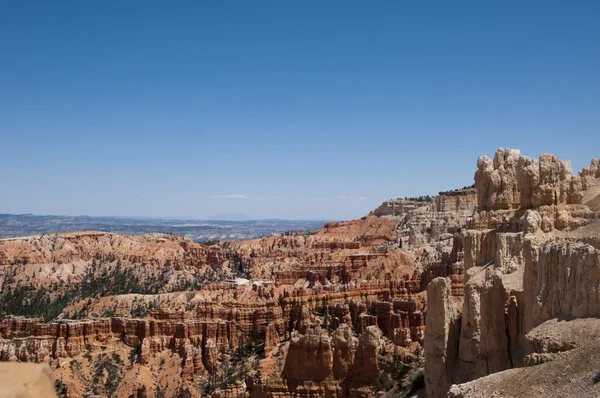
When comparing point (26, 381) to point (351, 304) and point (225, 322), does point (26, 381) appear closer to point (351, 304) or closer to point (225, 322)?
point (225, 322)

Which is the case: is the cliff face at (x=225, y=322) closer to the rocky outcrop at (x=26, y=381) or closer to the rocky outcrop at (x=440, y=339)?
the rocky outcrop at (x=26, y=381)

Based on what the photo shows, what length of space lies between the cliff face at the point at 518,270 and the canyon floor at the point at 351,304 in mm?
70

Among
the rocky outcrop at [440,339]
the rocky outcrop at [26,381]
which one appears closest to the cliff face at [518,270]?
the rocky outcrop at [440,339]

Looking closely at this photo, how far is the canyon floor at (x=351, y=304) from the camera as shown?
23703mm

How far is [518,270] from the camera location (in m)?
28.8

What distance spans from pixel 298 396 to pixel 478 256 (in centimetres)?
1420

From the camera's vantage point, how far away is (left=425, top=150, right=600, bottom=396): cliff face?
22641mm

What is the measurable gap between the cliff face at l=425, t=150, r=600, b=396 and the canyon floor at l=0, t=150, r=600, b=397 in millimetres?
70

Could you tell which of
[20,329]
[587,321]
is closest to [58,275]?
[20,329]

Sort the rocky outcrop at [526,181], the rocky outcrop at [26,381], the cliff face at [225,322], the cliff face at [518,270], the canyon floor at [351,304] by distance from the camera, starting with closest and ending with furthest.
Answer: the cliff face at [518,270]
the canyon floor at [351,304]
the rocky outcrop at [526,181]
the cliff face at [225,322]
the rocky outcrop at [26,381]

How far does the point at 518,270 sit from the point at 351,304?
4299 cm

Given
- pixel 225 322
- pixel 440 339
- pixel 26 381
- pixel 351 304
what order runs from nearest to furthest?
pixel 440 339 < pixel 26 381 < pixel 351 304 < pixel 225 322

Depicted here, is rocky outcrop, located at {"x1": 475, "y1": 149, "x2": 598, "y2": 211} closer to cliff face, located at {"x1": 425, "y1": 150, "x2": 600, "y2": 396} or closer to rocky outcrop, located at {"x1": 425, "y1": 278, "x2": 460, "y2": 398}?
cliff face, located at {"x1": 425, "y1": 150, "x2": 600, "y2": 396}

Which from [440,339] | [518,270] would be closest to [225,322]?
[440,339]
